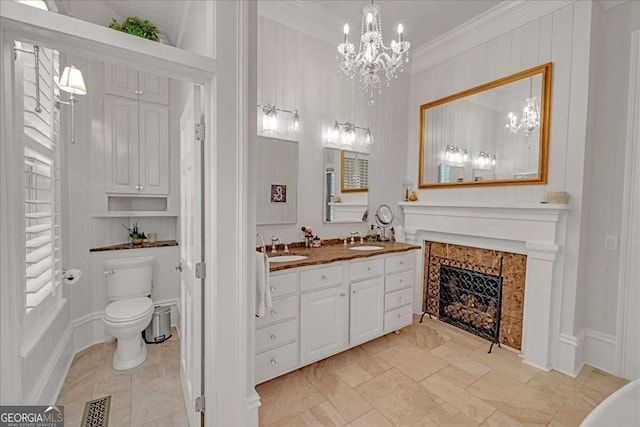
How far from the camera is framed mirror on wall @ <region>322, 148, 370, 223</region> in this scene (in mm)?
3018

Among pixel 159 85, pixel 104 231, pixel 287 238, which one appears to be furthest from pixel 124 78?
pixel 287 238

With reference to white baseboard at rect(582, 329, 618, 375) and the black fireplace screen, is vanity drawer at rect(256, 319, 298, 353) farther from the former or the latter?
white baseboard at rect(582, 329, 618, 375)

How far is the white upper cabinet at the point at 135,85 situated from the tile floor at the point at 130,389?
236 centimetres

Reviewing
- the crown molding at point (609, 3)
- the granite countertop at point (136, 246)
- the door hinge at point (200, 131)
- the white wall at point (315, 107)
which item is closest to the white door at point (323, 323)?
the white wall at point (315, 107)

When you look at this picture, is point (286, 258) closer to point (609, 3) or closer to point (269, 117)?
point (269, 117)

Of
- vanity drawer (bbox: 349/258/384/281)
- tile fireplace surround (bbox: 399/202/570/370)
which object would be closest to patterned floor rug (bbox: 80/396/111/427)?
vanity drawer (bbox: 349/258/384/281)

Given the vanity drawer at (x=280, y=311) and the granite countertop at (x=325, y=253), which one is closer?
the vanity drawer at (x=280, y=311)

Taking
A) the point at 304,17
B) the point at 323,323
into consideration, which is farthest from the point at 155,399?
the point at 304,17

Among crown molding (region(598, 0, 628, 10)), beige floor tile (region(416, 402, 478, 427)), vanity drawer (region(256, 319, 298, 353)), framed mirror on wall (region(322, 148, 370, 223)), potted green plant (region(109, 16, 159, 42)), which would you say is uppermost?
crown molding (region(598, 0, 628, 10))

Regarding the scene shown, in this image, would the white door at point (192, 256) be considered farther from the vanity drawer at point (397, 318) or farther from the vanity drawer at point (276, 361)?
the vanity drawer at point (397, 318)

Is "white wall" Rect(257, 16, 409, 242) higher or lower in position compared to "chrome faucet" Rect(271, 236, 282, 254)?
higher

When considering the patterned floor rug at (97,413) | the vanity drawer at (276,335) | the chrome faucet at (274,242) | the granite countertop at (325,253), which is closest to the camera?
the patterned floor rug at (97,413)

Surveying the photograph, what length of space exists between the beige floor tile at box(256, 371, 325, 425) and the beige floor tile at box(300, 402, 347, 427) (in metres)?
0.04

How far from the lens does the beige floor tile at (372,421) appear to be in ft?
5.78
